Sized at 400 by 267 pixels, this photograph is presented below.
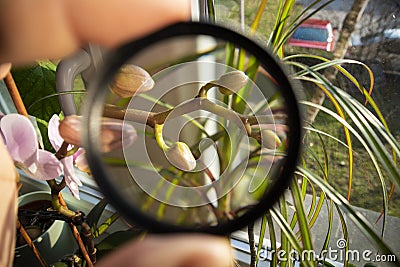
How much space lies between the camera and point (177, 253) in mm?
267

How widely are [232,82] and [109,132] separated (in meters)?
0.17

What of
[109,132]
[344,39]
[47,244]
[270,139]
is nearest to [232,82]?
[270,139]

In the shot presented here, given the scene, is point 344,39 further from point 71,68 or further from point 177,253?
point 177,253

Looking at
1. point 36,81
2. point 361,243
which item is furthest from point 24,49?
point 361,243

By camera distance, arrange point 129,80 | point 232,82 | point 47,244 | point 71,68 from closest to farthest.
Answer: point 129,80 < point 232,82 < point 71,68 < point 47,244

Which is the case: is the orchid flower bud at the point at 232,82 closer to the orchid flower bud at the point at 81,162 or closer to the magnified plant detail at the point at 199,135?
the magnified plant detail at the point at 199,135

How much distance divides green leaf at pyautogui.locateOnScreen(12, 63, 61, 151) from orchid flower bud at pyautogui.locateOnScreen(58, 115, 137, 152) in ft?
0.79

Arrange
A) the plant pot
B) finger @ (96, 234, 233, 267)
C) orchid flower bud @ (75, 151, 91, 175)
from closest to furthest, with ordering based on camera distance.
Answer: finger @ (96, 234, 233, 267), orchid flower bud @ (75, 151, 91, 175), the plant pot

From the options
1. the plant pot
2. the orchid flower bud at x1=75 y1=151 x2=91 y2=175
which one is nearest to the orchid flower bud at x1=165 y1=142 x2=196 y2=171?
the orchid flower bud at x1=75 y1=151 x2=91 y2=175

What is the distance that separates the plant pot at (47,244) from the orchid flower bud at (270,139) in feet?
1.82

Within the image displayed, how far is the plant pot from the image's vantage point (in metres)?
0.89

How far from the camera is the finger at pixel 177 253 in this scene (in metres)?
0.27

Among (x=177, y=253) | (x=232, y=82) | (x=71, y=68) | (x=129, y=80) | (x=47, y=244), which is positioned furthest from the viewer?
(x=47, y=244)

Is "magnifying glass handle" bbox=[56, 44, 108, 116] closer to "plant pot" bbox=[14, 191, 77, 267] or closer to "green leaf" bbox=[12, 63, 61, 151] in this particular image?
"green leaf" bbox=[12, 63, 61, 151]
